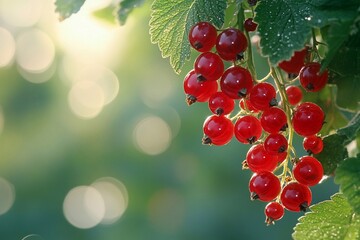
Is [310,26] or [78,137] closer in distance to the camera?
[310,26]

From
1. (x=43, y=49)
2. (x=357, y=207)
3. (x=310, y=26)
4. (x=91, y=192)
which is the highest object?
(x=43, y=49)

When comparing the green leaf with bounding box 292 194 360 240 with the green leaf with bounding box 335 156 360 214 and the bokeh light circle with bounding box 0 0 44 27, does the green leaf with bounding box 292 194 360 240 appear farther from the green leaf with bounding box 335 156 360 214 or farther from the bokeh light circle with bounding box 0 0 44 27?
the bokeh light circle with bounding box 0 0 44 27

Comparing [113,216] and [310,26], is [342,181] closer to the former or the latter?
[310,26]

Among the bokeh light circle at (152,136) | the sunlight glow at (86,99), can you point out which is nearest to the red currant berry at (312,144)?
the bokeh light circle at (152,136)

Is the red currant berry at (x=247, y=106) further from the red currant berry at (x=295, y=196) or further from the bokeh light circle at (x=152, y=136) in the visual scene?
the bokeh light circle at (x=152, y=136)

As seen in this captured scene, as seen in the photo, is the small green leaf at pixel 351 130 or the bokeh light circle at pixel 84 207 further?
the bokeh light circle at pixel 84 207

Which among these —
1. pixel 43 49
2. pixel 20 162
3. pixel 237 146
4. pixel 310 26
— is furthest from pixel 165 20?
pixel 43 49

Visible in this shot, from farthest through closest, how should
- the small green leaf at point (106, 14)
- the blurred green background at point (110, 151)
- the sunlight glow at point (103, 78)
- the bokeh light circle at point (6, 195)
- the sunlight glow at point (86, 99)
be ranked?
the bokeh light circle at point (6, 195) → the sunlight glow at point (86, 99) → the sunlight glow at point (103, 78) → the blurred green background at point (110, 151) → the small green leaf at point (106, 14)
